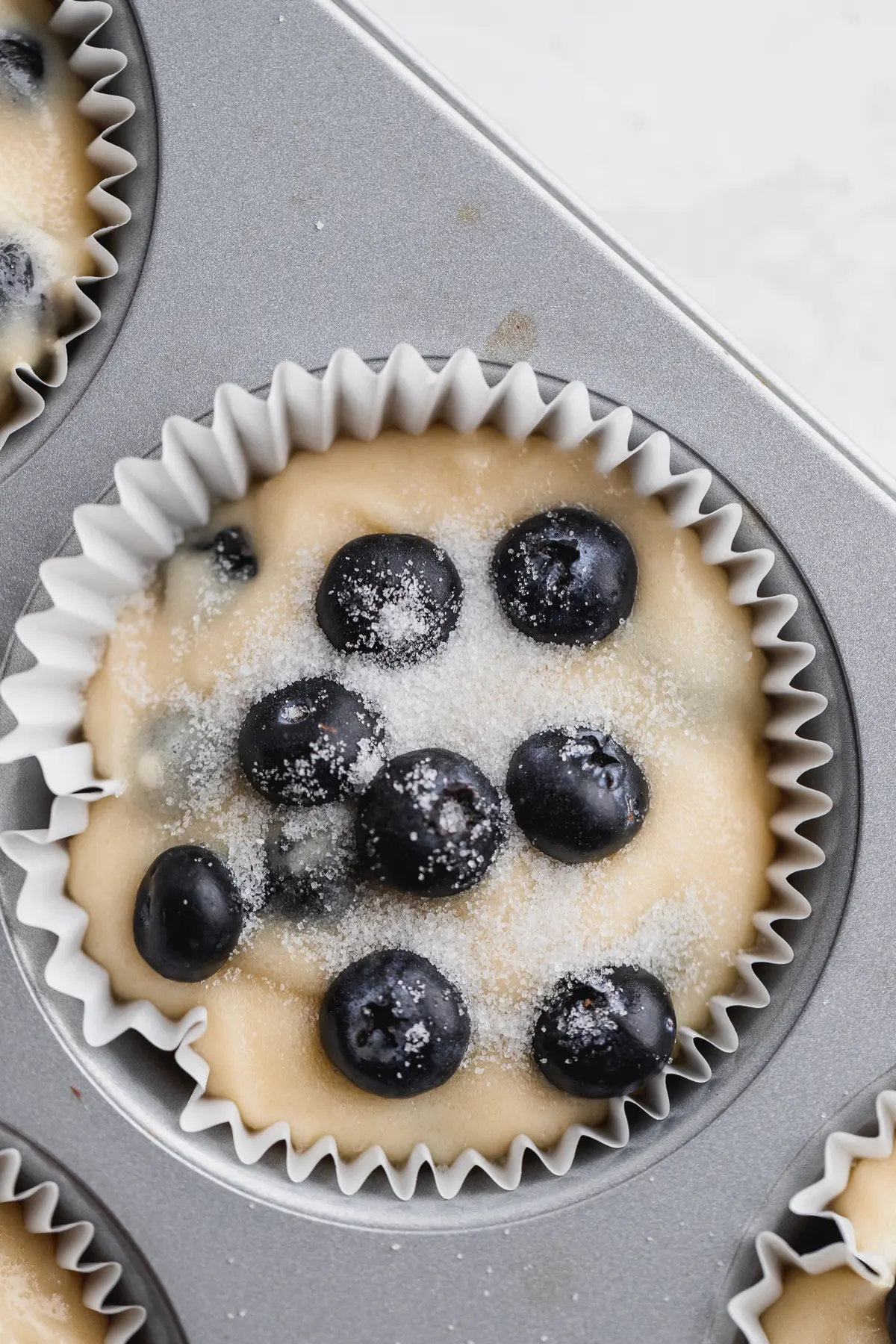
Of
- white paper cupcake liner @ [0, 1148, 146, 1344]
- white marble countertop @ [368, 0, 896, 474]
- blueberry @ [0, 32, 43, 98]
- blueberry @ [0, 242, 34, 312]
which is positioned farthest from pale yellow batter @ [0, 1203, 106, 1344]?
white marble countertop @ [368, 0, 896, 474]

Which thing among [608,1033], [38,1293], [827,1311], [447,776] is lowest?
[38,1293]

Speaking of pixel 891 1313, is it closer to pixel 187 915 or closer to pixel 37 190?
pixel 187 915

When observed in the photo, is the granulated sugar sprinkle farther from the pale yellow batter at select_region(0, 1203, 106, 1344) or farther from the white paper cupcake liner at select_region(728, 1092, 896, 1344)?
the pale yellow batter at select_region(0, 1203, 106, 1344)

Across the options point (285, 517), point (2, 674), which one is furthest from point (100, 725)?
point (285, 517)

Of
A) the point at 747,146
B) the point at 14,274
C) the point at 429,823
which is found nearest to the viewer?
the point at 429,823

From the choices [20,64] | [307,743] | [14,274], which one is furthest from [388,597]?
[20,64]
